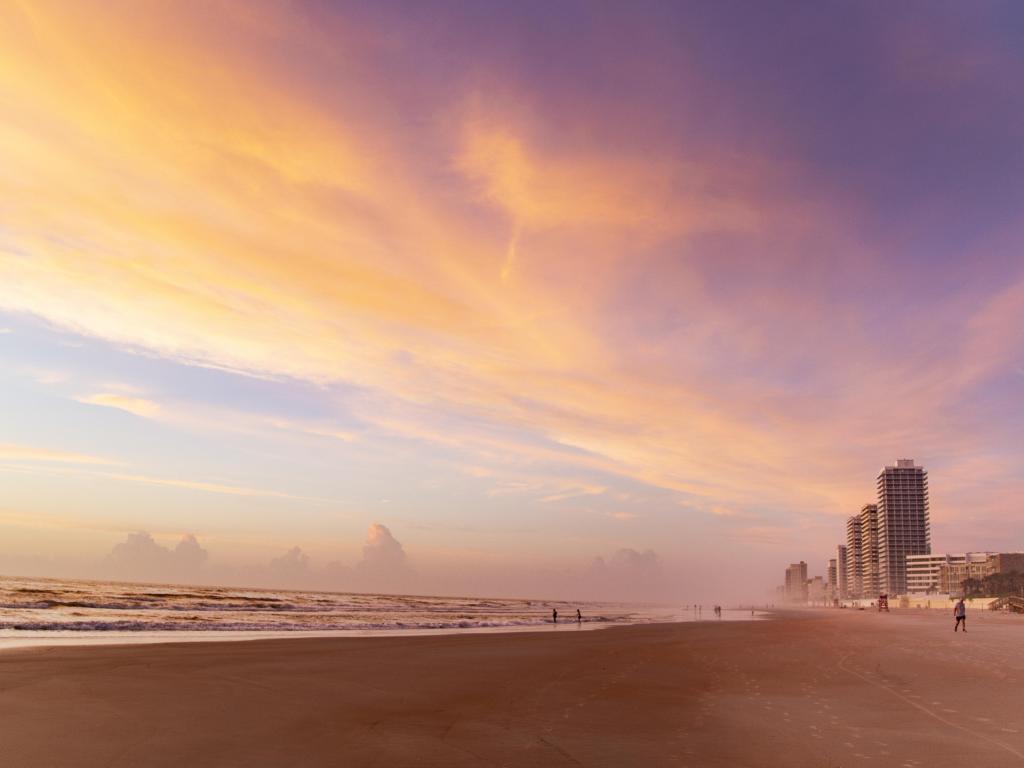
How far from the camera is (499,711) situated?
13.5 m

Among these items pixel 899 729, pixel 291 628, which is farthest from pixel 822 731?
pixel 291 628

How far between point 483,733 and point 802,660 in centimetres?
1711

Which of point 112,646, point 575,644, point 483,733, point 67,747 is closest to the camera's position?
point 67,747

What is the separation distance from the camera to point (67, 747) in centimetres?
988

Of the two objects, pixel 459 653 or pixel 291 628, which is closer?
pixel 459 653

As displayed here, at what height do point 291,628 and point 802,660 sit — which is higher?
point 802,660

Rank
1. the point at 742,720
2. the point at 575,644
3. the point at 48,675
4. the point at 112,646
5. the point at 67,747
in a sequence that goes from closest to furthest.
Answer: the point at 67,747 → the point at 742,720 → the point at 48,675 → the point at 112,646 → the point at 575,644

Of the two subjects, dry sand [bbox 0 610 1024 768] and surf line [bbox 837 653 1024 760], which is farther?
surf line [bbox 837 653 1024 760]

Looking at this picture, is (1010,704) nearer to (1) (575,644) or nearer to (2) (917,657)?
(2) (917,657)

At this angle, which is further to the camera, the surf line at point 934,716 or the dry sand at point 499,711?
the surf line at point 934,716

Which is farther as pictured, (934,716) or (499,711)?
(499,711)

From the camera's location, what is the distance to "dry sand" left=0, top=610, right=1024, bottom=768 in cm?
991

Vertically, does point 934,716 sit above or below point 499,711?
above

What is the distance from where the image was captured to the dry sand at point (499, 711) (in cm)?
991
